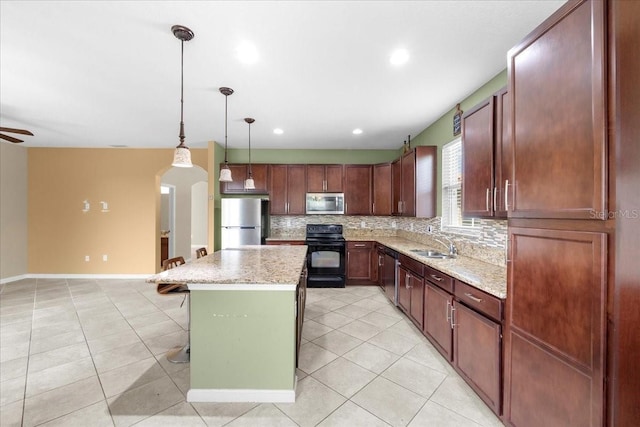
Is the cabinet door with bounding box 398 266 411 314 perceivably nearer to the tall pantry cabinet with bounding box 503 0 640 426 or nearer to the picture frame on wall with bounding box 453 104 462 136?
the tall pantry cabinet with bounding box 503 0 640 426

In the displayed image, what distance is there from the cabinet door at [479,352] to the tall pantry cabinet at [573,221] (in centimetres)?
14

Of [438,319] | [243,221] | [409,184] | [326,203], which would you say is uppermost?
[409,184]

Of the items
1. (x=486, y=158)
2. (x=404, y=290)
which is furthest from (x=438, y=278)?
(x=486, y=158)

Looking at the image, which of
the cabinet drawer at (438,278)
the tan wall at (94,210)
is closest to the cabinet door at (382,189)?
the cabinet drawer at (438,278)

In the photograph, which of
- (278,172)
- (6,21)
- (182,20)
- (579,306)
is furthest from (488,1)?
(278,172)

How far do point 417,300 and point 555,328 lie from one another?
1693 millimetres

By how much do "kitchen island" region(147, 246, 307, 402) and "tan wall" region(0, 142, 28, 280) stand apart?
5721mm

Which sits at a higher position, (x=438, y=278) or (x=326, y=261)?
(x=438, y=278)

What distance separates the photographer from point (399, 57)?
2211 millimetres

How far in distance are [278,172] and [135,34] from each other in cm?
326

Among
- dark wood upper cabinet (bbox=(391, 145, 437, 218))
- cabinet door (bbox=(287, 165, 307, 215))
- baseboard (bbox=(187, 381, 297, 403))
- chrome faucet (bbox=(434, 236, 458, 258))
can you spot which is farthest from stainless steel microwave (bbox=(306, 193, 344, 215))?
baseboard (bbox=(187, 381, 297, 403))

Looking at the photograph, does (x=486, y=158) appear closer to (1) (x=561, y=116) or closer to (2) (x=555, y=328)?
(1) (x=561, y=116)

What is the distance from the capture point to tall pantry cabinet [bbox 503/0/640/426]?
97 centimetres

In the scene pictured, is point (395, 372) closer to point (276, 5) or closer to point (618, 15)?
point (618, 15)
